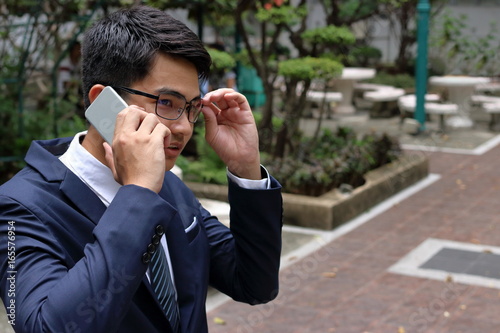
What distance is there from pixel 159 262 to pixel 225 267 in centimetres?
36

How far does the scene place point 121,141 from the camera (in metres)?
1.68

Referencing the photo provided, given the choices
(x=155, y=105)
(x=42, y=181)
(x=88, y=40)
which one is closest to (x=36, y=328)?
(x=42, y=181)

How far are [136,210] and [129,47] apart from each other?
42 centimetres

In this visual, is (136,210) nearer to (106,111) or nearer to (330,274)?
(106,111)

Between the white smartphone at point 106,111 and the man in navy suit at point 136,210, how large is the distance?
53mm

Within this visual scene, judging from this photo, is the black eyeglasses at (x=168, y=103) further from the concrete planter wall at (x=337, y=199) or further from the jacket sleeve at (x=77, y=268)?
the concrete planter wall at (x=337, y=199)

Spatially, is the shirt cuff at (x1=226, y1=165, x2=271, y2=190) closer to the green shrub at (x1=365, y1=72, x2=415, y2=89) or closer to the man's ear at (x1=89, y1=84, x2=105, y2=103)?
the man's ear at (x1=89, y1=84, x2=105, y2=103)

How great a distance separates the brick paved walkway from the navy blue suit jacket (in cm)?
328

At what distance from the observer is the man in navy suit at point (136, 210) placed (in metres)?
1.62

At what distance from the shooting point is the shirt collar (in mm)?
1911

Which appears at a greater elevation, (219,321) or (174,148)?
(174,148)

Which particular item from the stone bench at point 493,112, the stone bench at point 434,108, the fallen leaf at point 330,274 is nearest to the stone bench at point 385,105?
the stone bench at point 434,108

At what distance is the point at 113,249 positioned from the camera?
1628mm

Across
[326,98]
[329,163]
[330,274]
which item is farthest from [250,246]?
[326,98]
